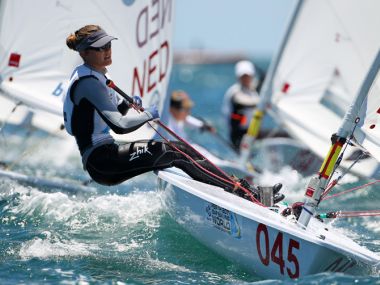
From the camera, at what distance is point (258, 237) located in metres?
3.67

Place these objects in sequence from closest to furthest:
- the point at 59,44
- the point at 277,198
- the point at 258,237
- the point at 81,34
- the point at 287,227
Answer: the point at 287,227 → the point at 258,237 → the point at 81,34 → the point at 277,198 → the point at 59,44

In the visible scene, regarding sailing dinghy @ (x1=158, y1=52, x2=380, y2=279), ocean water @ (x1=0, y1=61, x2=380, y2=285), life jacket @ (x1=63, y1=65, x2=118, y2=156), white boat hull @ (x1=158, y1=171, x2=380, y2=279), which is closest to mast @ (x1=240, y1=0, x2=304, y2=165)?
ocean water @ (x1=0, y1=61, x2=380, y2=285)

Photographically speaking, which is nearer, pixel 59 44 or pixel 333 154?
pixel 333 154

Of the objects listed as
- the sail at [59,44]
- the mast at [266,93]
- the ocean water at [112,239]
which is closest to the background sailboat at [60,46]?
the sail at [59,44]

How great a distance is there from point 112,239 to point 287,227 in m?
1.24

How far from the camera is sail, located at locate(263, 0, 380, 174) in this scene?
6.53m

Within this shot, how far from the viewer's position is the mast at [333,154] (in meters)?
3.60

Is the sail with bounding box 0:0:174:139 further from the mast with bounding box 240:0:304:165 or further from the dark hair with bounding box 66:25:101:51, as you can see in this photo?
the mast with bounding box 240:0:304:165

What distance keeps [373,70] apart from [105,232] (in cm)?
179

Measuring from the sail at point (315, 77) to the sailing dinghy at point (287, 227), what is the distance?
8.62 feet

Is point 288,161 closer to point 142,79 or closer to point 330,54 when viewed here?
point 330,54

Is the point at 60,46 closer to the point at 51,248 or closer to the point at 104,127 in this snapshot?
the point at 104,127

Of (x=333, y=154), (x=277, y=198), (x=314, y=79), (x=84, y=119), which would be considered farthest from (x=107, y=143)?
(x=314, y=79)

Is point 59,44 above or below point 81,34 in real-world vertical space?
below
